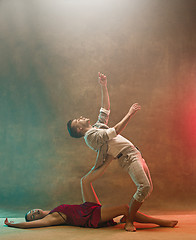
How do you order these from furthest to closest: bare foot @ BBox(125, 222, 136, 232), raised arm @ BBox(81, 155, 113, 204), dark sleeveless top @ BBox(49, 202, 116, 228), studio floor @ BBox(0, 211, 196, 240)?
raised arm @ BBox(81, 155, 113, 204) → dark sleeveless top @ BBox(49, 202, 116, 228) → bare foot @ BBox(125, 222, 136, 232) → studio floor @ BBox(0, 211, 196, 240)

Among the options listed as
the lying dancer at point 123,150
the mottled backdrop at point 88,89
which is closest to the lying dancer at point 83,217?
the lying dancer at point 123,150

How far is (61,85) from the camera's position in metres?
6.47

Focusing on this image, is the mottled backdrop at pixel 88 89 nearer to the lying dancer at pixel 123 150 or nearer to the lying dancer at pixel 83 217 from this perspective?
the lying dancer at pixel 83 217

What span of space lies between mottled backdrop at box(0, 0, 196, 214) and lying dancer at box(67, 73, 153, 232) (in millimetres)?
2153

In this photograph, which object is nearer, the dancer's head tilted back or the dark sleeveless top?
the dark sleeveless top

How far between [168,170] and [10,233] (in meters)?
3.37

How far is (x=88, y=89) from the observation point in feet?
21.1

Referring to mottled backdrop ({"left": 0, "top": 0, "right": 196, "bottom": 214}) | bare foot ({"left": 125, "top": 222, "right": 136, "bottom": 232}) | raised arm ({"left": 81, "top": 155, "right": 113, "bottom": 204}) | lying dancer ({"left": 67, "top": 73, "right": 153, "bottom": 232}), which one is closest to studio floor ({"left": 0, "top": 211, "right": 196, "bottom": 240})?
bare foot ({"left": 125, "top": 222, "right": 136, "bottom": 232})

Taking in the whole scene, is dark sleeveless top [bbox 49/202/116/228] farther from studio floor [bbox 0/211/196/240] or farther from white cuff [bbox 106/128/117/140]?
white cuff [bbox 106/128/117/140]

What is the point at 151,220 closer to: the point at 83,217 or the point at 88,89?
the point at 83,217

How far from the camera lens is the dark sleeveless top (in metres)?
3.71

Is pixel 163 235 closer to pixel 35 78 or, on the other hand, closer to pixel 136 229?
pixel 136 229

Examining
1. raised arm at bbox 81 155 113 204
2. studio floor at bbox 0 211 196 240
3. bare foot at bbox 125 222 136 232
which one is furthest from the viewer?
Answer: raised arm at bbox 81 155 113 204

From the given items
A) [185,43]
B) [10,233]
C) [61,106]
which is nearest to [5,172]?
[61,106]
